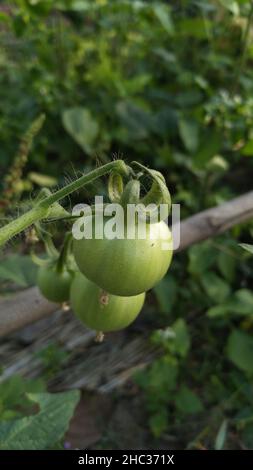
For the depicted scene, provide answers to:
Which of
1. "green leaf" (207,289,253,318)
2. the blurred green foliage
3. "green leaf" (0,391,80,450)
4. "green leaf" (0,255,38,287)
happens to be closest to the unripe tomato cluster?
"green leaf" (0,391,80,450)

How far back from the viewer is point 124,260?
2.37 feet

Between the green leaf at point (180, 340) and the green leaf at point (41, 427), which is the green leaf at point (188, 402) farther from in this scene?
the green leaf at point (41, 427)

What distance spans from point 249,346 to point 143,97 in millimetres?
1513

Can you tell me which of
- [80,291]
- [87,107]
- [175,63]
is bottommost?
[80,291]

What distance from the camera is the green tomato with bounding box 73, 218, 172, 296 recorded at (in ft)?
2.37

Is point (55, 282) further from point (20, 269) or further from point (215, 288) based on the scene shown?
point (215, 288)

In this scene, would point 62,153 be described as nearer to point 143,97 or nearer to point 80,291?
point 143,97

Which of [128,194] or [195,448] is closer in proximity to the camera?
[128,194]

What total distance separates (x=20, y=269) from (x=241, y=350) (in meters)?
0.95

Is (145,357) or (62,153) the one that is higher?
(62,153)

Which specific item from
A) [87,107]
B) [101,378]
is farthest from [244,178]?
[101,378]

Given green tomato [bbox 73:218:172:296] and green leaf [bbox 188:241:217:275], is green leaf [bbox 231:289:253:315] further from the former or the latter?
green tomato [bbox 73:218:172:296]

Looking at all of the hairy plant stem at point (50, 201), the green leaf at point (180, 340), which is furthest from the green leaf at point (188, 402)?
the hairy plant stem at point (50, 201)

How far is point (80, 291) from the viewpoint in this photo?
3.01 ft
